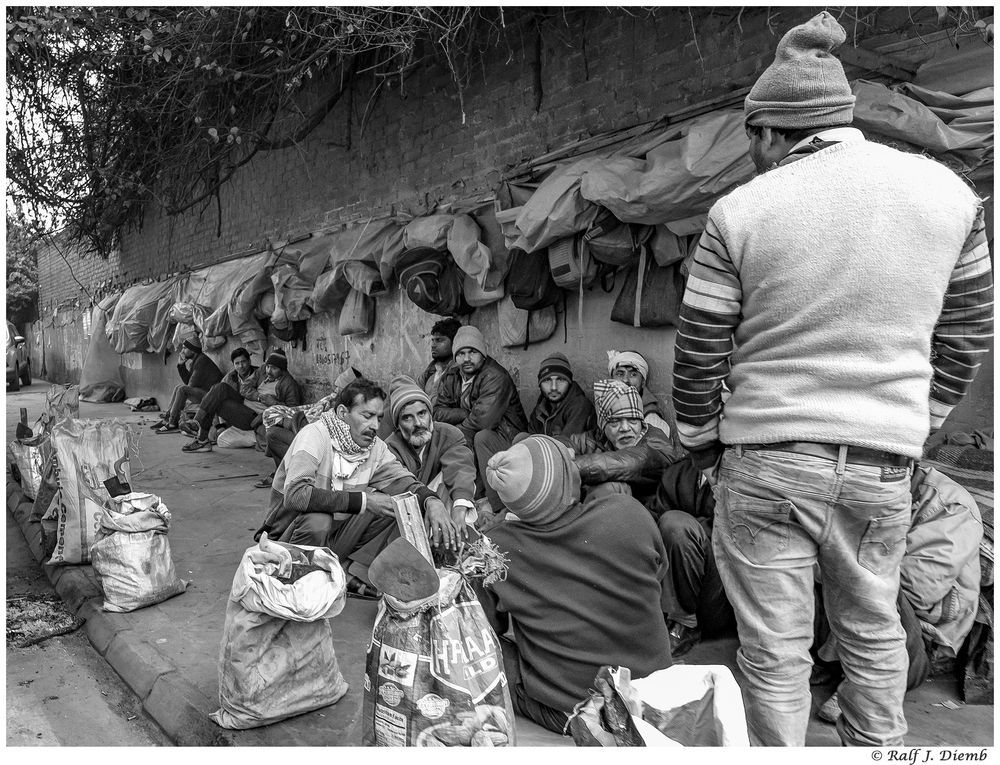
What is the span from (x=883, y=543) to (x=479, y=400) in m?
3.78

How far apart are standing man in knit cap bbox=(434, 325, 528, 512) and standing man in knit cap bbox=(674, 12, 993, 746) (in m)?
3.10

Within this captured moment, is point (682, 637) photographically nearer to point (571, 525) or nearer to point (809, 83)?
point (571, 525)

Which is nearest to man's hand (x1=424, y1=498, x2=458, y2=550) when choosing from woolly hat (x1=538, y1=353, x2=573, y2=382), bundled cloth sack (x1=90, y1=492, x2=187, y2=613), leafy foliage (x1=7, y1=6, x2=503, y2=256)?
bundled cloth sack (x1=90, y1=492, x2=187, y2=613)

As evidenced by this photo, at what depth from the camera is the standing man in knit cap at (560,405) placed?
4.90 metres

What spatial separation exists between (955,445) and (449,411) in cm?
329

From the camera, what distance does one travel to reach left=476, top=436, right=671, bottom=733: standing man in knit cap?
239 cm

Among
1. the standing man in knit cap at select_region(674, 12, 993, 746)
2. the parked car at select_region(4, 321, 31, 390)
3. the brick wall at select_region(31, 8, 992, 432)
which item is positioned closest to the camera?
the standing man in knit cap at select_region(674, 12, 993, 746)

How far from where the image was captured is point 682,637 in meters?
3.07

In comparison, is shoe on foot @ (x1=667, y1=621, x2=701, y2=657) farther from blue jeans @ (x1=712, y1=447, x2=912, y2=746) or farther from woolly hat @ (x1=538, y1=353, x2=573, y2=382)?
woolly hat @ (x1=538, y1=353, x2=573, y2=382)

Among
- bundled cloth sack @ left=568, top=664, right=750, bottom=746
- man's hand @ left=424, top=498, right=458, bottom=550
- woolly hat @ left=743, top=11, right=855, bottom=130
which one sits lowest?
bundled cloth sack @ left=568, top=664, right=750, bottom=746

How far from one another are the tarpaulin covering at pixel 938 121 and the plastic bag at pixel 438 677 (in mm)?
2663

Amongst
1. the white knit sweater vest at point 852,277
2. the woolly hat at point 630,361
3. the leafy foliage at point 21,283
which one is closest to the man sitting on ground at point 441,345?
the woolly hat at point 630,361

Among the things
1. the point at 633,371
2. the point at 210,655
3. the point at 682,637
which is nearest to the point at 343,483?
the point at 210,655

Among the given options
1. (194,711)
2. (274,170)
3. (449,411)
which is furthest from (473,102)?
(194,711)
